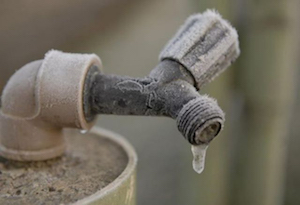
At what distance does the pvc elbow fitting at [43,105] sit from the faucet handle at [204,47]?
0.10 m

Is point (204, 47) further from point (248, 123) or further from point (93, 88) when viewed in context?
point (248, 123)

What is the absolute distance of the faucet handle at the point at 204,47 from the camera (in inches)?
20.8

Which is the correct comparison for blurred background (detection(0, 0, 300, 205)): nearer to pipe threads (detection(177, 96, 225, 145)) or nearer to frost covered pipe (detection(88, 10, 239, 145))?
frost covered pipe (detection(88, 10, 239, 145))

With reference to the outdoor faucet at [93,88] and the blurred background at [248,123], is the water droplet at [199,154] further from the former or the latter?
the blurred background at [248,123]

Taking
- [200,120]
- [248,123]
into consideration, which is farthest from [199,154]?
[248,123]

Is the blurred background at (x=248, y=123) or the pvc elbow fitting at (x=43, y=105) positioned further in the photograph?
the blurred background at (x=248, y=123)

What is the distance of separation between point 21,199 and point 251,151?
74 centimetres

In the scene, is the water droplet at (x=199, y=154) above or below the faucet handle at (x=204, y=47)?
below

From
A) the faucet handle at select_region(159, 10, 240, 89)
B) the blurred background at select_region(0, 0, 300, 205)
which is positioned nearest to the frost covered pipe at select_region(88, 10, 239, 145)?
the faucet handle at select_region(159, 10, 240, 89)

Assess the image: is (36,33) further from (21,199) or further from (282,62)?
(21,199)

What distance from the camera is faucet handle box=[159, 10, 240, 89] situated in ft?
1.73

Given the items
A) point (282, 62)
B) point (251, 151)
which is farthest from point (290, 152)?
point (282, 62)

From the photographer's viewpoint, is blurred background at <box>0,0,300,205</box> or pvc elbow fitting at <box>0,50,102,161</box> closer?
pvc elbow fitting at <box>0,50,102,161</box>

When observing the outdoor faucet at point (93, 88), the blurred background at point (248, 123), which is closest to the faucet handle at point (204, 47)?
the outdoor faucet at point (93, 88)
